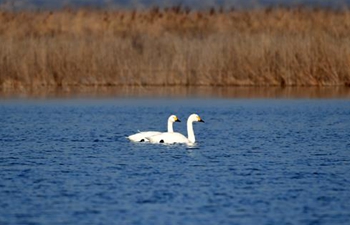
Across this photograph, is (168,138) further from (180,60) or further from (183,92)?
(180,60)

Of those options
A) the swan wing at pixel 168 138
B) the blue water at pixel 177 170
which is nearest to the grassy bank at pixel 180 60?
the blue water at pixel 177 170

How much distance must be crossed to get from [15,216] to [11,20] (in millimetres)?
28470

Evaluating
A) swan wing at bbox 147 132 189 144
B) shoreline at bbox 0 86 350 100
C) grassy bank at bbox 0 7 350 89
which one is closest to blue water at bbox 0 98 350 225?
swan wing at bbox 147 132 189 144

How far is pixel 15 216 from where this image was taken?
11.0 meters

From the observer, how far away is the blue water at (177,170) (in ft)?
37.0

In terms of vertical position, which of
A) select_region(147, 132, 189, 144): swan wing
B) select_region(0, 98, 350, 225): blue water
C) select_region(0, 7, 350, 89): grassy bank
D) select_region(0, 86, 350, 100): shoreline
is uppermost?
select_region(0, 7, 350, 89): grassy bank

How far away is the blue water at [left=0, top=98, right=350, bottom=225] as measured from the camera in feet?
37.0

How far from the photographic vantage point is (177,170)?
47.4ft

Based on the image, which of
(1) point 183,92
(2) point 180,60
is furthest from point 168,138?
(2) point 180,60

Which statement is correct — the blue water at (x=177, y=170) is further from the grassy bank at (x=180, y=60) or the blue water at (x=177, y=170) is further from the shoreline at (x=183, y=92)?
the grassy bank at (x=180, y=60)

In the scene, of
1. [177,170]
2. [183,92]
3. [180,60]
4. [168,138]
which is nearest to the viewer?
[177,170]

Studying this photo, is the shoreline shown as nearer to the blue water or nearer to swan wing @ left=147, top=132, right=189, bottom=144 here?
the blue water

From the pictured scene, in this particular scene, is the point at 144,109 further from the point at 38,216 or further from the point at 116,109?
the point at 38,216

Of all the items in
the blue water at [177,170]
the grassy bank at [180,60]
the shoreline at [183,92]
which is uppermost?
the grassy bank at [180,60]
